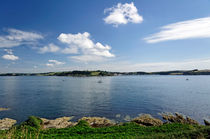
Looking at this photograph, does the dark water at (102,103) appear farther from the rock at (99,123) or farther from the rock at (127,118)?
the rock at (99,123)

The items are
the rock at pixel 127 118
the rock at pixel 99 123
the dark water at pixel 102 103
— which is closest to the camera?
the rock at pixel 99 123

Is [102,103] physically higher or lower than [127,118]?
higher

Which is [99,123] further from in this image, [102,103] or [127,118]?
[102,103]

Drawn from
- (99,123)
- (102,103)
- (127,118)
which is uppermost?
(99,123)

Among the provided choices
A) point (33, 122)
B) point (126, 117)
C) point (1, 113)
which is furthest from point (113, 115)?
point (1, 113)

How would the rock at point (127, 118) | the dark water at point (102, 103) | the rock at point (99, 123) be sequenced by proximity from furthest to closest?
1. the dark water at point (102, 103)
2. the rock at point (127, 118)
3. the rock at point (99, 123)

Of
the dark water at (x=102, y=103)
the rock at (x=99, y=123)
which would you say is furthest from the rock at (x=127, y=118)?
the rock at (x=99, y=123)

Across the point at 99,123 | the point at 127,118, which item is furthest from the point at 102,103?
the point at 99,123

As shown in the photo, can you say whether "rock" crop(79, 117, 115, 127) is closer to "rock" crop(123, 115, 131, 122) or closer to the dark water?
the dark water

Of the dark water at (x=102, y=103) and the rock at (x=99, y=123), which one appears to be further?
the dark water at (x=102, y=103)

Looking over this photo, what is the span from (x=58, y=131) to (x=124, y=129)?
10.8 meters

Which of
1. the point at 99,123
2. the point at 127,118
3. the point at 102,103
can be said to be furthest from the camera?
the point at 102,103

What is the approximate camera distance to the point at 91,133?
19.4 metres

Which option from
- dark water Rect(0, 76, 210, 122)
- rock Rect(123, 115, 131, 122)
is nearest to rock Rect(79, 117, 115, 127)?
dark water Rect(0, 76, 210, 122)
